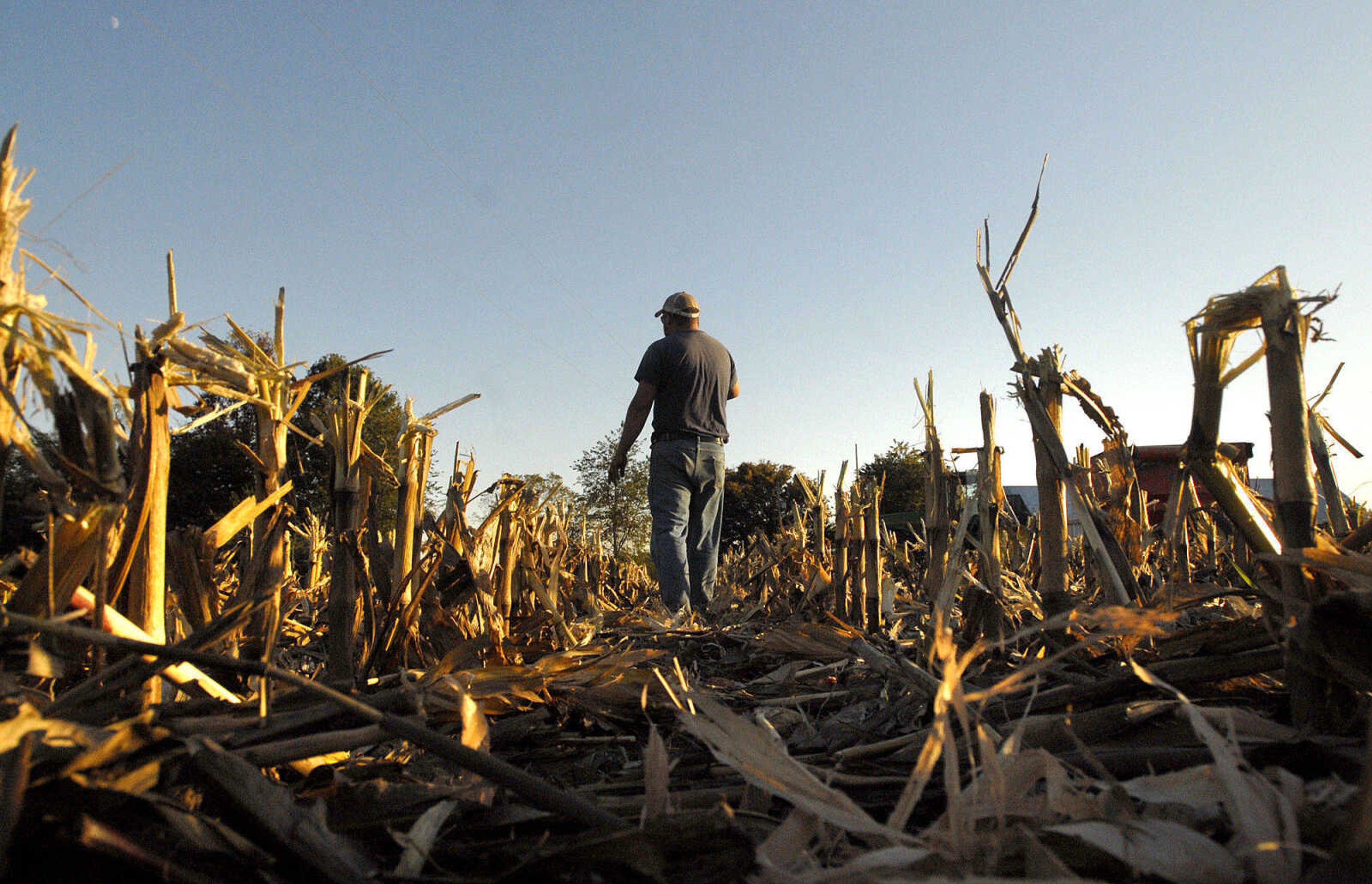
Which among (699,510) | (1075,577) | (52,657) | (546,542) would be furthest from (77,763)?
(1075,577)

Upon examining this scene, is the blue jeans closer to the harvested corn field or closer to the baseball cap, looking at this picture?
the baseball cap

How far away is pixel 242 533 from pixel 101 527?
15.5 feet

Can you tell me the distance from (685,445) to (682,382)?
423 mm

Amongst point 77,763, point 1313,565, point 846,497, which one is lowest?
point 77,763

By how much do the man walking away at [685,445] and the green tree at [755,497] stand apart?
2467 cm

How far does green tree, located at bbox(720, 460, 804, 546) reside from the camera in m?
31.0

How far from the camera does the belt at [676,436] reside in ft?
17.8

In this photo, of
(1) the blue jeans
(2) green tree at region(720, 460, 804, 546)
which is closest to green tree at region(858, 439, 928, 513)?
(2) green tree at region(720, 460, 804, 546)

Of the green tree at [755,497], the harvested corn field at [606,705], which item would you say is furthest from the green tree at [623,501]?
the harvested corn field at [606,705]

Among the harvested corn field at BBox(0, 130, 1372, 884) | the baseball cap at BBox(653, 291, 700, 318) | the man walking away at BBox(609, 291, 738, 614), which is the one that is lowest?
the harvested corn field at BBox(0, 130, 1372, 884)

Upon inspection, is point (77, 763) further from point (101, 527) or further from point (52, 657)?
point (101, 527)

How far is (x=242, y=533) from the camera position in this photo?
5.41 m

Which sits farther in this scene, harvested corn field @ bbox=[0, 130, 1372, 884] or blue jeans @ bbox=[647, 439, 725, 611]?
blue jeans @ bbox=[647, 439, 725, 611]

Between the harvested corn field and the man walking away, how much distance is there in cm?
297
